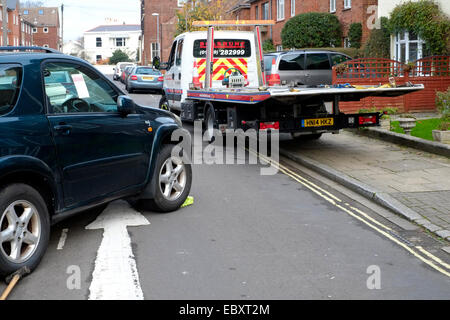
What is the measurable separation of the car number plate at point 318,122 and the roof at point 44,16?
117 meters

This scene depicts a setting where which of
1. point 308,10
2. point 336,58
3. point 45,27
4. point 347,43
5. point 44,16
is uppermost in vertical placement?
point 44,16

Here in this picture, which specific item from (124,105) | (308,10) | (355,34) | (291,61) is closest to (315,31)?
(355,34)

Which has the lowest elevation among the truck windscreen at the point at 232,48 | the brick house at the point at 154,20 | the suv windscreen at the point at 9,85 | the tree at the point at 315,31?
the suv windscreen at the point at 9,85

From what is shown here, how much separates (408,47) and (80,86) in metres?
20.7

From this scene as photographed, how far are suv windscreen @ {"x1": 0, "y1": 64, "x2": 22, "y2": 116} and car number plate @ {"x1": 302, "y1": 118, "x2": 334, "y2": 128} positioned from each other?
621 cm

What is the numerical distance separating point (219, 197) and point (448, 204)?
2857 millimetres

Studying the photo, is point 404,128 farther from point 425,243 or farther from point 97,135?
point 97,135

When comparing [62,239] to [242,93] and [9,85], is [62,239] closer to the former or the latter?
[9,85]

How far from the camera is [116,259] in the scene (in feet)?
17.8

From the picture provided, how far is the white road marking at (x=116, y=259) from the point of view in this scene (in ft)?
15.1

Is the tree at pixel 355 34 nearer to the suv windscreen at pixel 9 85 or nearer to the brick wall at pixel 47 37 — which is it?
the suv windscreen at pixel 9 85

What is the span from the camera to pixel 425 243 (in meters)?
6.21

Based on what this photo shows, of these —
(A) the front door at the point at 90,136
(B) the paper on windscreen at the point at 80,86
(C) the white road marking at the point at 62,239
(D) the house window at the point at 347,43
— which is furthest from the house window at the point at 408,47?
(C) the white road marking at the point at 62,239

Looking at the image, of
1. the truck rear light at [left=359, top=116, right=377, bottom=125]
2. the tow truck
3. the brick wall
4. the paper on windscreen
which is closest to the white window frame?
the tow truck
